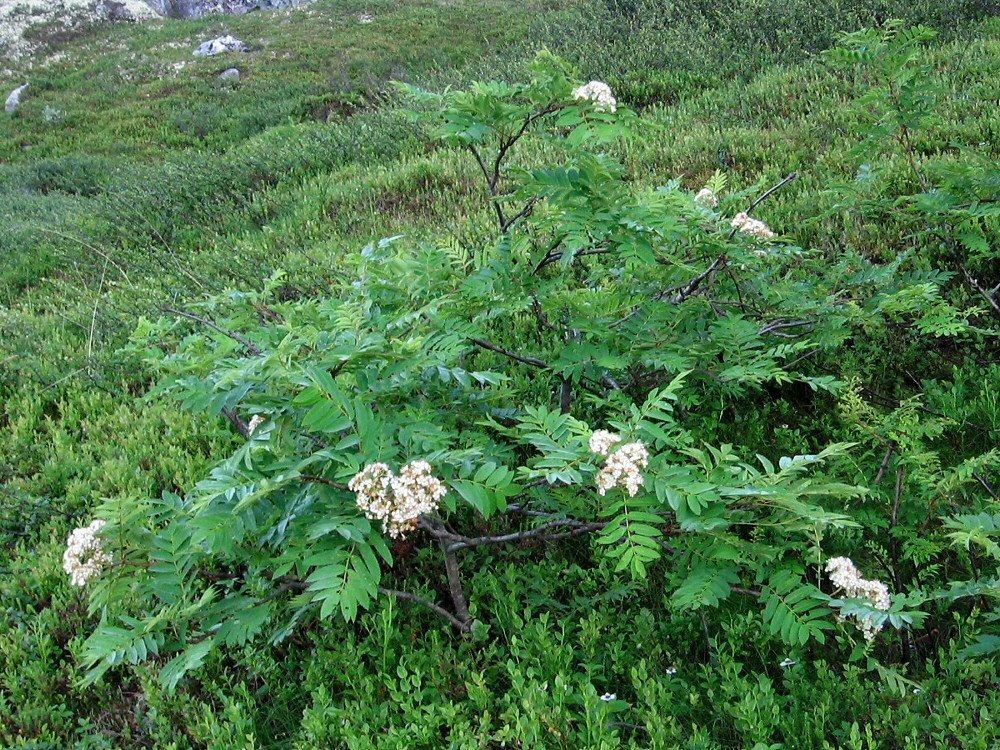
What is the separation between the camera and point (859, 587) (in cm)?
243

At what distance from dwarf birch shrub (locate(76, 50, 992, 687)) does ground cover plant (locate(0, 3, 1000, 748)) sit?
2 centimetres

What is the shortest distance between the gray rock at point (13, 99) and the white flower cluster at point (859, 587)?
2642 centimetres

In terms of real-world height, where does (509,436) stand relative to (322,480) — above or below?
below

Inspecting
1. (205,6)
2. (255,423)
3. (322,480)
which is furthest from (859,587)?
(205,6)

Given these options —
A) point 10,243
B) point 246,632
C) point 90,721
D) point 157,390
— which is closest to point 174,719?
point 90,721

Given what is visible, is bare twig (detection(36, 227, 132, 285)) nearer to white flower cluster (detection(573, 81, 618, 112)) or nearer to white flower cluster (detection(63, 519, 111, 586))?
white flower cluster (detection(63, 519, 111, 586))

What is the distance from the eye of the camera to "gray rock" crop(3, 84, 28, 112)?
873 inches

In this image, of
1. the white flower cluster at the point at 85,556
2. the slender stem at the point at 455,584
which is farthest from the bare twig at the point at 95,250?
the slender stem at the point at 455,584

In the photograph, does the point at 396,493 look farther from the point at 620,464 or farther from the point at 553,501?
the point at 553,501

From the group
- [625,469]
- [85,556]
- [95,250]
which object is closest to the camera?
[625,469]

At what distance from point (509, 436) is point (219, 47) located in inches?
1082

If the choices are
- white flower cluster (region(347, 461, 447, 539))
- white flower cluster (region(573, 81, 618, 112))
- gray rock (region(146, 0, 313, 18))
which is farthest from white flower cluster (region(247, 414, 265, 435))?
gray rock (region(146, 0, 313, 18))

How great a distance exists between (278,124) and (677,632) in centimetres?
1628

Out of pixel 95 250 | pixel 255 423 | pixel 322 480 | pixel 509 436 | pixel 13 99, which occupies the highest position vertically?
pixel 322 480
